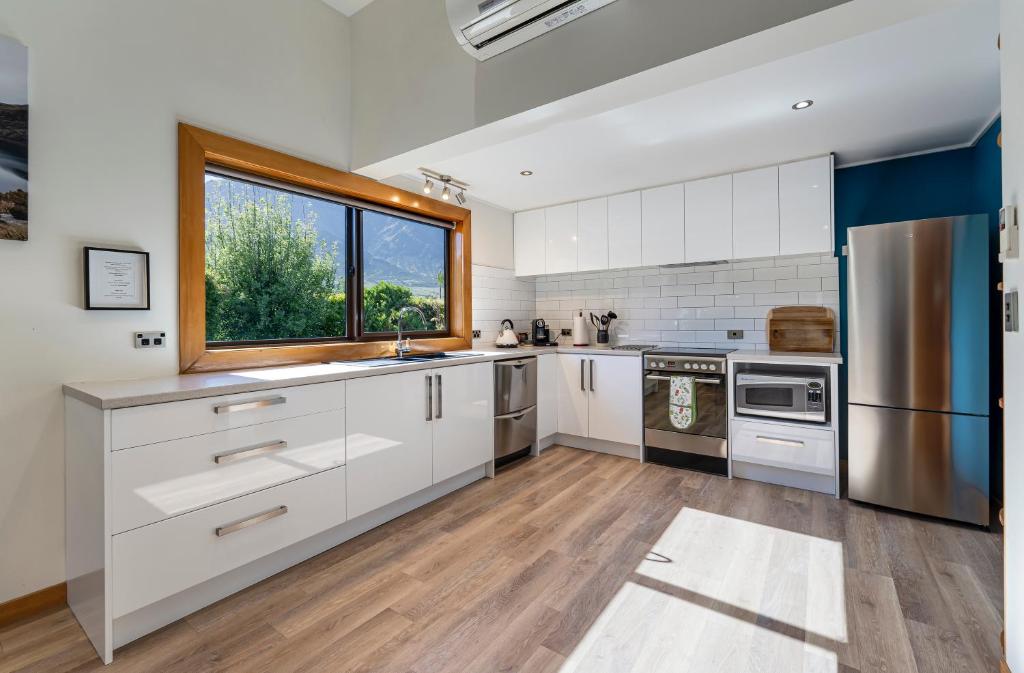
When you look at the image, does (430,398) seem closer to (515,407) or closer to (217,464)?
(515,407)

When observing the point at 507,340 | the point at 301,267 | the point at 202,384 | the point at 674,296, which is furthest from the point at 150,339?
the point at 674,296

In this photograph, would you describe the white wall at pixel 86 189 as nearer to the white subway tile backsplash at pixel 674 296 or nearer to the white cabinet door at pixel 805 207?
the white subway tile backsplash at pixel 674 296

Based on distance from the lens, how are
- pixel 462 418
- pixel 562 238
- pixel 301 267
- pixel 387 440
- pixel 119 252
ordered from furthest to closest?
pixel 562 238
pixel 462 418
pixel 301 267
pixel 387 440
pixel 119 252

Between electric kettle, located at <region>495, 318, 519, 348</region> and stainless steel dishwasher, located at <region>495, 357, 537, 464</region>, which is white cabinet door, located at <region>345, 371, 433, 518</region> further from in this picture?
electric kettle, located at <region>495, 318, 519, 348</region>

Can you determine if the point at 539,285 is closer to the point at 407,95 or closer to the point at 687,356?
the point at 687,356

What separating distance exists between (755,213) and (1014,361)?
7.52 feet

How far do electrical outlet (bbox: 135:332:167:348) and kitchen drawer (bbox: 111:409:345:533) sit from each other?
0.66 m

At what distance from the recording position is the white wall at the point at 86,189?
174 centimetres

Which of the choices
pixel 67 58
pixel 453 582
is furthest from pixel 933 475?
pixel 67 58

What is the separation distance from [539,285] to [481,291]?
93cm

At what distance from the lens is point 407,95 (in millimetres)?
2557

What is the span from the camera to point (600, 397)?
3791 millimetres

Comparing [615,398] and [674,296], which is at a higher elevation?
[674,296]

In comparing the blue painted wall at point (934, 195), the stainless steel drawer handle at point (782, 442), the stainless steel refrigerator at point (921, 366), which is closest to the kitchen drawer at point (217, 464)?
the stainless steel drawer handle at point (782, 442)
